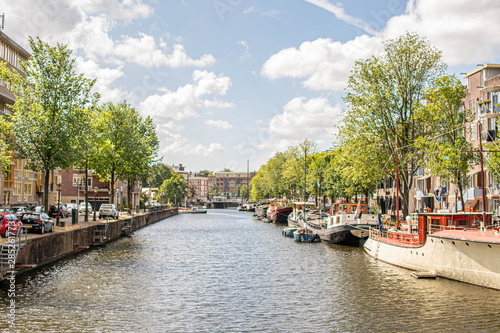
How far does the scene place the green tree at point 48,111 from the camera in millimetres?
44969

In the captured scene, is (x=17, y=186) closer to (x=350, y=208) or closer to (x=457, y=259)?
(x=350, y=208)

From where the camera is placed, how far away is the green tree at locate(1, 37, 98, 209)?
148 ft

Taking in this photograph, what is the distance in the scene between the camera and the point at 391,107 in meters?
54.8

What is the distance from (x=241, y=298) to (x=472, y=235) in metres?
15.1

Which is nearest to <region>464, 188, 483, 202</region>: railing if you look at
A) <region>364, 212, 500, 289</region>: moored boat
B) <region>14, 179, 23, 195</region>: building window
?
<region>364, 212, 500, 289</region>: moored boat

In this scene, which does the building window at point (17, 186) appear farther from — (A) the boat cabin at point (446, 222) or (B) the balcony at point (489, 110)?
(B) the balcony at point (489, 110)

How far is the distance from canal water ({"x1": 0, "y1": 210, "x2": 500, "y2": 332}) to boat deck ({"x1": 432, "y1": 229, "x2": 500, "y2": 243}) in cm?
293

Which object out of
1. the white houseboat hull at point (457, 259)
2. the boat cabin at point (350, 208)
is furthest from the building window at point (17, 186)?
Answer: the white houseboat hull at point (457, 259)

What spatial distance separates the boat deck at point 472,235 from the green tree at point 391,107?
788 inches

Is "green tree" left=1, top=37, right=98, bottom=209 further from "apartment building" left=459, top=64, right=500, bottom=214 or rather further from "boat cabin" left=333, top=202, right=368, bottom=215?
"apartment building" left=459, top=64, right=500, bottom=214

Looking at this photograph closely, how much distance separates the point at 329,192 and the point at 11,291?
3022 inches

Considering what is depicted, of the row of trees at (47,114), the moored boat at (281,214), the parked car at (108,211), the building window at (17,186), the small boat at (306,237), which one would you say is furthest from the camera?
the moored boat at (281,214)

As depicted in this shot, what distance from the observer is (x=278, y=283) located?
32938 millimetres

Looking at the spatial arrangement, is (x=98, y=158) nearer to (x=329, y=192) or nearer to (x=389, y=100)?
(x=389, y=100)
